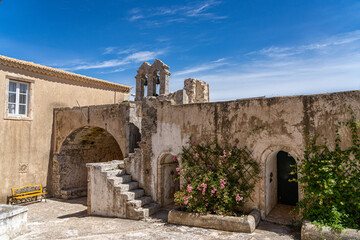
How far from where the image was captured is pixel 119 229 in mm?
7516

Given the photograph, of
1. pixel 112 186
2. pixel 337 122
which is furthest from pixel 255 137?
pixel 112 186

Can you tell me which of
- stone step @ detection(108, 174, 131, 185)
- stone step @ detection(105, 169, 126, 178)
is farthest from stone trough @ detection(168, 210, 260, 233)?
stone step @ detection(105, 169, 126, 178)

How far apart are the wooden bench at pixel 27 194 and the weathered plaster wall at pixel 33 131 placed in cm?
23

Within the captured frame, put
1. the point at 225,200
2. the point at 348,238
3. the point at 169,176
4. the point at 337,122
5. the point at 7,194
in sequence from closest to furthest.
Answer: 1. the point at 348,238
2. the point at 337,122
3. the point at 225,200
4. the point at 169,176
5. the point at 7,194

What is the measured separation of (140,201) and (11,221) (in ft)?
12.0

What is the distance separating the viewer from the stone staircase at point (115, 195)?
28.1 ft

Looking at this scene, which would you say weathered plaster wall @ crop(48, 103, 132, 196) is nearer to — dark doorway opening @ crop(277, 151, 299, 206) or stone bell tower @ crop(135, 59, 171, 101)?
stone bell tower @ crop(135, 59, 171, 101)

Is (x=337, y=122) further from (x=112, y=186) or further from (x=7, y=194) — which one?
(x=7, y=194)

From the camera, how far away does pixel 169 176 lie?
9.81 metres

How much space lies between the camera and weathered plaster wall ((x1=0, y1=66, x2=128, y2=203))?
437 inches

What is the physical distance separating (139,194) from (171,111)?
3.19 m

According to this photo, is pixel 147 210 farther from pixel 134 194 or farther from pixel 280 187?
pixel 280 187

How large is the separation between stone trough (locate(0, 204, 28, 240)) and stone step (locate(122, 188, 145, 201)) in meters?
2.96

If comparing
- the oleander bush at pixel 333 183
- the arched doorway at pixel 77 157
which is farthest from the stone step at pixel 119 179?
the oleander bush at pixel 333 183
